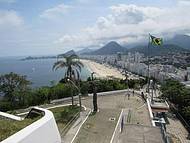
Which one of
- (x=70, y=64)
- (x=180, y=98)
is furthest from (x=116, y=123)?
(x=180, y=98)

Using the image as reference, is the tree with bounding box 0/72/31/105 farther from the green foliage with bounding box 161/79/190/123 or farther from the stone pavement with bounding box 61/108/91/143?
the green foliage with bounding box 161/79/190/123

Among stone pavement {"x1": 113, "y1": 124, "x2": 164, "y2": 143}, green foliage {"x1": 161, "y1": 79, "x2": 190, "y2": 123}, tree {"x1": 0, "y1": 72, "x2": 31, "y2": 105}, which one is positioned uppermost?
tree {"x1": 0, "y1": 72, "x2": 31, "y2": 105}

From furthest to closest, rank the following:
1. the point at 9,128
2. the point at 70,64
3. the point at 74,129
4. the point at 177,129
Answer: the point at 177,129 < the point at 70,64 < the point at 74,129 < the point at 9,128

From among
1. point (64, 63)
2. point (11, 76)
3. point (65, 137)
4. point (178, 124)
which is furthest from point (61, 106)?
point (178, 124)

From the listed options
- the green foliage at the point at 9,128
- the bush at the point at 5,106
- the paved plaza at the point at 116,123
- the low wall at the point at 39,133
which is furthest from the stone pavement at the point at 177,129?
the green foliage at the point at 9,128

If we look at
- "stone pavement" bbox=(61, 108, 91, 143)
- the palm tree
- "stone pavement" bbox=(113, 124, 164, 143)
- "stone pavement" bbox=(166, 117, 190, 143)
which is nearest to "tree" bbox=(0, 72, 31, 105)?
the palm tree

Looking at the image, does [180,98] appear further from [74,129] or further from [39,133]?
[39,133]
